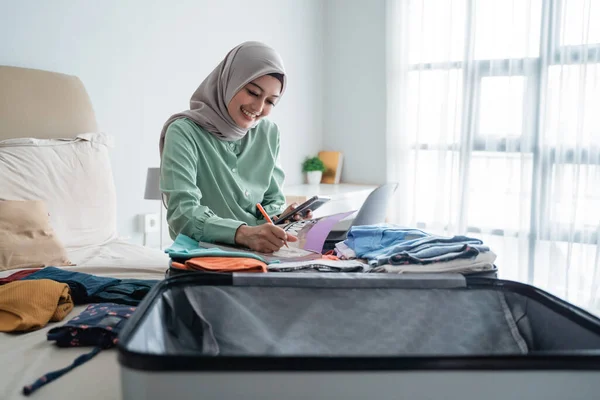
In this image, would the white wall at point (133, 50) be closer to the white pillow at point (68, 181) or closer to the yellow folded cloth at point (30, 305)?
the white pillow at point (68, 181)

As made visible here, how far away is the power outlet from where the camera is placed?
8.93 ft

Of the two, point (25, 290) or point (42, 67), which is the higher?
point (42, 67)

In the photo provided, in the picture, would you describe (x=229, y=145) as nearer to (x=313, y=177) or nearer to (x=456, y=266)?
(x=456, y=266)

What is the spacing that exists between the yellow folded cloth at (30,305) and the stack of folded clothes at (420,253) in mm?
578

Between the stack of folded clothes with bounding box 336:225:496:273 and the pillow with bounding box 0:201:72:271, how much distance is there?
1.07 metres

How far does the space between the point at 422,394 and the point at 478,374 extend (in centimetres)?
6

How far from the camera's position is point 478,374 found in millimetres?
559

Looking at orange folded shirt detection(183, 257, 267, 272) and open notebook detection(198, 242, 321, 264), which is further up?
orange folded shirt detection(183, 257, 267, 272)

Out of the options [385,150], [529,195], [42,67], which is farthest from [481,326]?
[385,150]

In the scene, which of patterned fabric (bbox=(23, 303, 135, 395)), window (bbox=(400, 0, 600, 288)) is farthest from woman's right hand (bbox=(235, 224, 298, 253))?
window (bbox=(400, 0, 600, 288))

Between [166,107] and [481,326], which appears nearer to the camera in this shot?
[481,326]

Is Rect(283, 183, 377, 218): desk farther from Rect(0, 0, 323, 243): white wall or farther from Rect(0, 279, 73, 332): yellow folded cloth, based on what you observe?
Rect(0, 279, 73, 332): yellow folded cloth

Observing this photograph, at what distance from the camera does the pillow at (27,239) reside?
5.56ft

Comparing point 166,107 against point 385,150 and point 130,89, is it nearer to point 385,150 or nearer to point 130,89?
point 130,89
